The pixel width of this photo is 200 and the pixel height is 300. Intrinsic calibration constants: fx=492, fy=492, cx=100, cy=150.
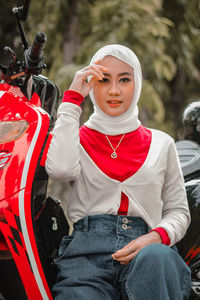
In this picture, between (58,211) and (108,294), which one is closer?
(108,294)

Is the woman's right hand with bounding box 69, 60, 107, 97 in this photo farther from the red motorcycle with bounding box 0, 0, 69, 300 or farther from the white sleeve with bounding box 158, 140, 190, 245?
the white sleeve with bounding box 158, 140, 190, 245

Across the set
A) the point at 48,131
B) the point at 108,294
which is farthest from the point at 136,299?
the point at 48,131

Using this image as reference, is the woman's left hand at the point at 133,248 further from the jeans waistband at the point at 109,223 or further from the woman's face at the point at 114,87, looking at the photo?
the woman's face at the point at 114,87

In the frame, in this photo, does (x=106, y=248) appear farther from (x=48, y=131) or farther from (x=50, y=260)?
(x=48, y=131)

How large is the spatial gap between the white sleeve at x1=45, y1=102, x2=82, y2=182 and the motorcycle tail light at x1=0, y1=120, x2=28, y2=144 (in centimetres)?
14

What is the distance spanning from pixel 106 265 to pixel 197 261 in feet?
1.95

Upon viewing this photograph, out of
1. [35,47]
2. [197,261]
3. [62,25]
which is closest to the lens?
[35,47]

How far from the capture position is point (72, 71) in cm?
567

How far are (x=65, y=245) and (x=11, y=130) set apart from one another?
441mm

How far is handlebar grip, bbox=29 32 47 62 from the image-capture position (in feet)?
5.15

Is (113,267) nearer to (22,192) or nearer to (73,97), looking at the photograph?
(22,192)

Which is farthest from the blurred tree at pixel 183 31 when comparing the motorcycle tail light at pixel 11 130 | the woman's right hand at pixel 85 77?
the motorcycle tail light at pixel 11 130

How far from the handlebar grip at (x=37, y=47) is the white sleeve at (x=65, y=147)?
0.20 m

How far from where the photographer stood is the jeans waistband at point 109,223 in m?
1.70
